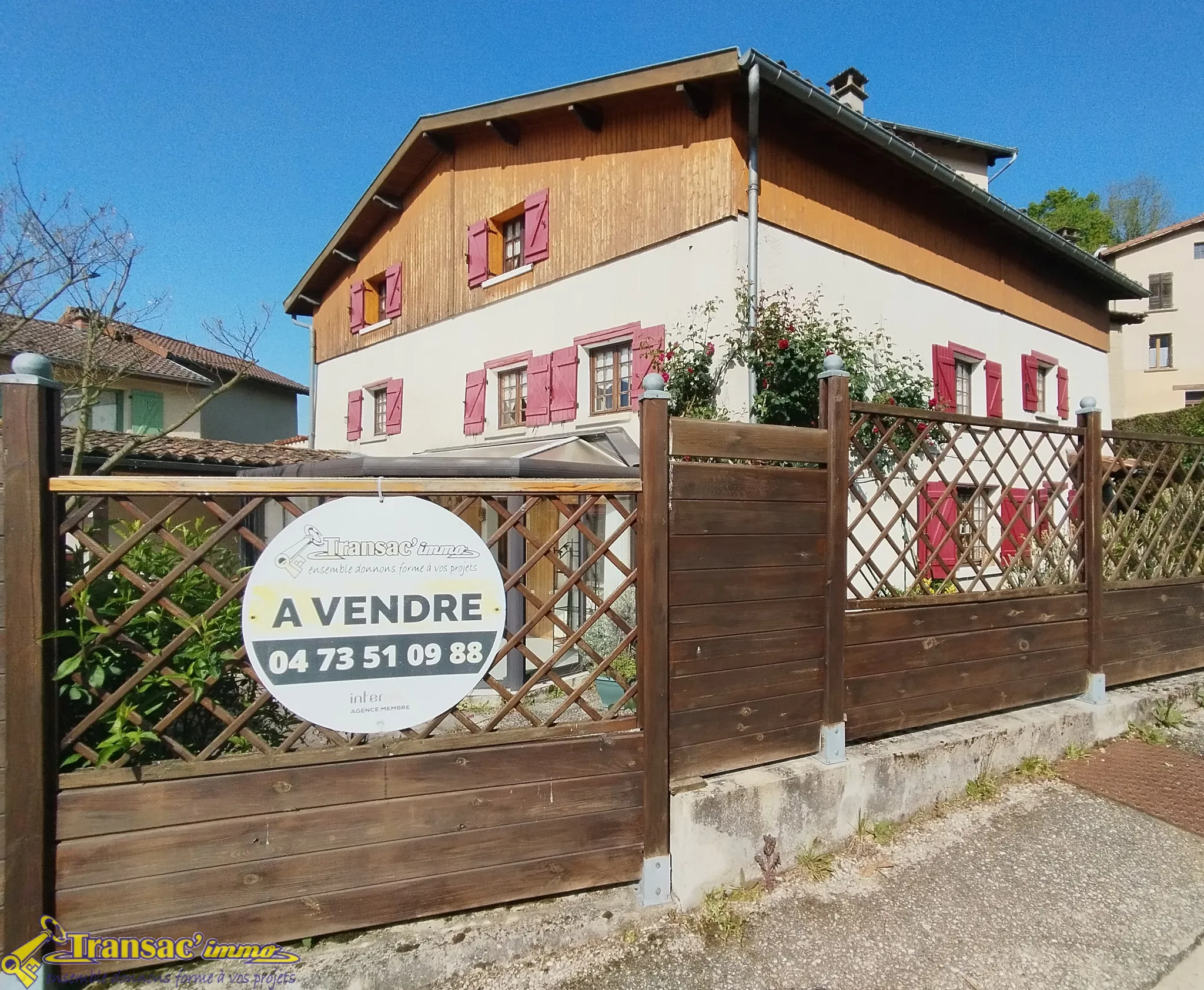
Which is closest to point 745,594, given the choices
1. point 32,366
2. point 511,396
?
point 32,366

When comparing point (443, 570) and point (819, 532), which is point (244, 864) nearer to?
point (443, 570)

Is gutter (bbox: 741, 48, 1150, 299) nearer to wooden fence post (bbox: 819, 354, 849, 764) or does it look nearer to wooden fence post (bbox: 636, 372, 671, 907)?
wooden fence post (bbox: 819, 354, 849, 764)

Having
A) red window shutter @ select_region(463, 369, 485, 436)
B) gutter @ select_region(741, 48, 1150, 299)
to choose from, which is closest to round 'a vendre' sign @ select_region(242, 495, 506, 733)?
gutter @ select_region(741, 48, 1150, 299)

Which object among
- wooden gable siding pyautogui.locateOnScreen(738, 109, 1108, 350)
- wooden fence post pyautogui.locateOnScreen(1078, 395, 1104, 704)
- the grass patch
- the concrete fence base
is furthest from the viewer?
wooden gable siding pyautogui.locateOnScreen(738, 109, 1108, 350)

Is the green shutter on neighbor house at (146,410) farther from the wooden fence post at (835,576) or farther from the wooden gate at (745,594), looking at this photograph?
the wooden fence post at (835,576)

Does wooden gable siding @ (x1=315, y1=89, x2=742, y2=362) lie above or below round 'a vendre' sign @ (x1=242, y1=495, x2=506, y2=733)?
above

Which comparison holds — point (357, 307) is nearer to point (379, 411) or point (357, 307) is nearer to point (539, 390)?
point (379, 411)

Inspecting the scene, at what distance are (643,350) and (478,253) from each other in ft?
13.8

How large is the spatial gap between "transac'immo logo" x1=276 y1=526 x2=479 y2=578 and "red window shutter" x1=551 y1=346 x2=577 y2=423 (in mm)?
6669

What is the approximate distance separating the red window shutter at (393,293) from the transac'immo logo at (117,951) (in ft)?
38.8

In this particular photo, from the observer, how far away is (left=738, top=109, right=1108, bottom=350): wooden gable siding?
25.4 ft

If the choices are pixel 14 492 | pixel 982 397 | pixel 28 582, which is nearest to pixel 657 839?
pixel 28 582

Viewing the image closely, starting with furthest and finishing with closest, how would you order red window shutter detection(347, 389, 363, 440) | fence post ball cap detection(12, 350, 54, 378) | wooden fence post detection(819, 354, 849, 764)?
red window shutter detection(347, 389, 363, 440) < wooden fence post detection(819, 354, 849, 764) < fence post ball cap detection(12, 350, 54, 378)

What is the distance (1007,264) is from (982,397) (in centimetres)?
251
